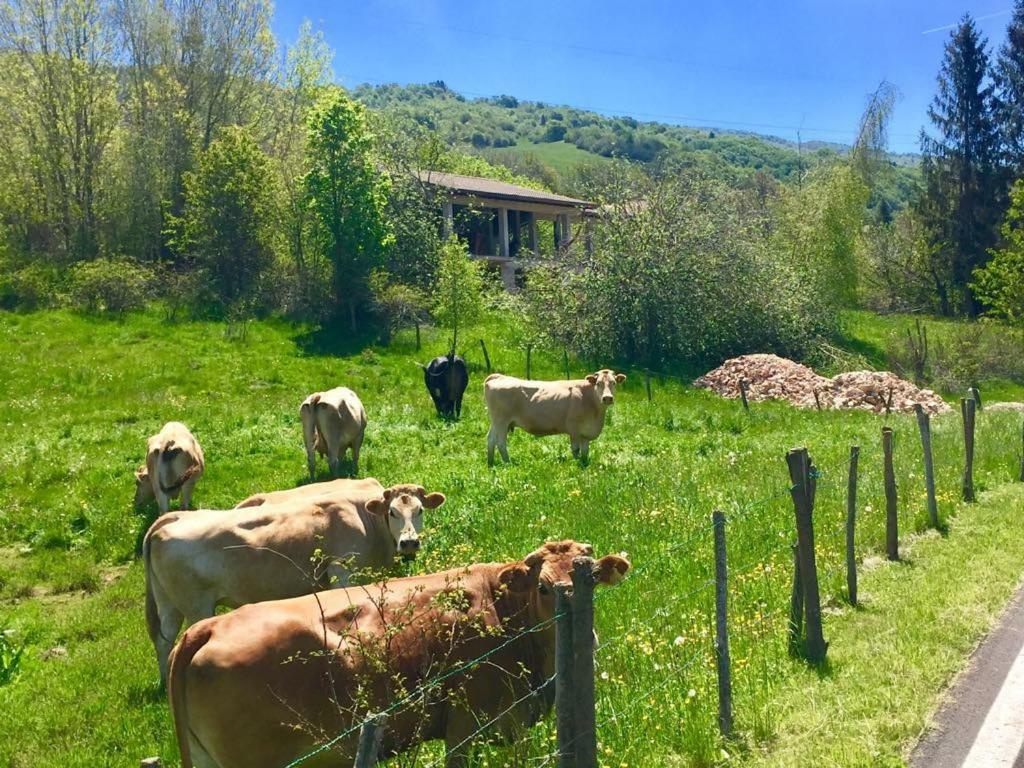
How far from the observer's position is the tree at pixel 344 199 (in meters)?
32.8

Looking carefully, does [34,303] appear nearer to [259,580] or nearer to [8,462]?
[8,462]

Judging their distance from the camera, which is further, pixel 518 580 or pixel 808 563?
pixel 808 563

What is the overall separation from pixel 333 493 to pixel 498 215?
142 ft

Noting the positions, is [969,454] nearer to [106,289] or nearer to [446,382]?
[446,382]

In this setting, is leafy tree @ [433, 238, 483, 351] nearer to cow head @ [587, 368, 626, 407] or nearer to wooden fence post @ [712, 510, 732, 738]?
cow head @ [587, 368, 626, 407]

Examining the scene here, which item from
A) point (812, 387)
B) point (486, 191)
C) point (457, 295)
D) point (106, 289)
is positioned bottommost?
point (812, 387)

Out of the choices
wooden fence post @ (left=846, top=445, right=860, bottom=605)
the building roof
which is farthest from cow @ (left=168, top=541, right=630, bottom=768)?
the building roof

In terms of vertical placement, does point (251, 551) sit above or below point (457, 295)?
below

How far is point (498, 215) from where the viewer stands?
166ft

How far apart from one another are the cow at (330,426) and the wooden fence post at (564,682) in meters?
11.3

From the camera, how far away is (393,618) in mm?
4824

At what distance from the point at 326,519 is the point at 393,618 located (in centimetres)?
353

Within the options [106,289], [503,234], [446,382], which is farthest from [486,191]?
[446,382]

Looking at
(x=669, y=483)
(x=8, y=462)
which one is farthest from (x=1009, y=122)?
(x=8, y=462)
